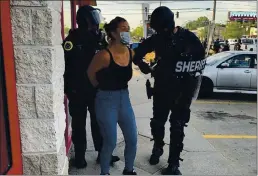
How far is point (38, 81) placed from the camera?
1.90m

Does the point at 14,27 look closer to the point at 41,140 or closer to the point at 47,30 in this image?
the point at 47,30

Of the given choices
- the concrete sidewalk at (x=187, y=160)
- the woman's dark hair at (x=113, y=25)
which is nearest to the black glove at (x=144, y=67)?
the woman's dark hair at (x=113, y=25)

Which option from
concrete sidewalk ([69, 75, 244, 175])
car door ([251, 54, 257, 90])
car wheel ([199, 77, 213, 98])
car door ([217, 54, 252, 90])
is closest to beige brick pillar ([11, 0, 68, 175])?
concrete sidewalk ([69, 75, 244, 175])

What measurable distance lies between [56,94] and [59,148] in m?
0.39

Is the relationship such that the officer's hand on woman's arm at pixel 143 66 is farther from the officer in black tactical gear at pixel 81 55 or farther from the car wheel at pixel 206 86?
the car wheel at pixel 206 86

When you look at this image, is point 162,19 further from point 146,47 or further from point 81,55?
point 81,55

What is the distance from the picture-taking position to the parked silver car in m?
7.81

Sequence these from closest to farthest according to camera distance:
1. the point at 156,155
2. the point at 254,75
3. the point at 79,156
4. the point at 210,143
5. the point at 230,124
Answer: the point at 79,156 → the point at 156,155 → the point at 210,143 → the point at 230,124 → the point at 254,75

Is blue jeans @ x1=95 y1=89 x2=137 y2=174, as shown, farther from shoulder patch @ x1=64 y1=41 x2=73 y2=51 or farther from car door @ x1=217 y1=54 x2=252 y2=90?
car door @ x1=217 y1=54 x2=252 y2=90

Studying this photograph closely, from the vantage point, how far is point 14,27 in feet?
5.95

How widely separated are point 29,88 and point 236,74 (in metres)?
6.85

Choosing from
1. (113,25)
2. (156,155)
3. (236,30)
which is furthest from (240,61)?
(236,30)

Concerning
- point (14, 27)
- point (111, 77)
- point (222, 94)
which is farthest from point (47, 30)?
point (222, 94)

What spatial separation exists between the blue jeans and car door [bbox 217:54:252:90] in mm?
5654
